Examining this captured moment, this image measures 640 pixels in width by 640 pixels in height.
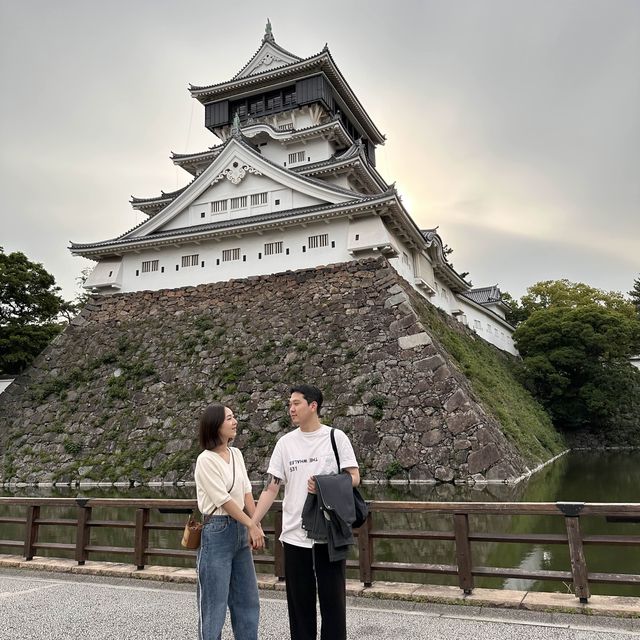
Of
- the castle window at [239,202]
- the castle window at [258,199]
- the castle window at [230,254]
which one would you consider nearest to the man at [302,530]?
the castle window at [230,254]

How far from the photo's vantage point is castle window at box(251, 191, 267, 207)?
697 inches

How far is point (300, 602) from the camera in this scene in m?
2.77

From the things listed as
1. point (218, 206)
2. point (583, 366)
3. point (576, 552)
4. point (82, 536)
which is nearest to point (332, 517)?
point (576, 552)

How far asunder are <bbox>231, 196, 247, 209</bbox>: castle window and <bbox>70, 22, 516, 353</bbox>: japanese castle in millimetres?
41

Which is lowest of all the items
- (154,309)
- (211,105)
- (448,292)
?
(154,309)

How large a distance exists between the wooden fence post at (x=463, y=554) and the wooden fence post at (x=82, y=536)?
3803 mm

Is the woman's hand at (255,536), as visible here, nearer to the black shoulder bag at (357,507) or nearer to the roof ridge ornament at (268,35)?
the black shoulder bag at (357,507)

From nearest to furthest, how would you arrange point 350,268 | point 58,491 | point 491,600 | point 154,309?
point 491,600, point 58,491, point 350,268, point 154,309

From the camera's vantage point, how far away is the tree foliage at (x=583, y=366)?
2161 cm

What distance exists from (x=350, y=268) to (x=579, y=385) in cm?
1269

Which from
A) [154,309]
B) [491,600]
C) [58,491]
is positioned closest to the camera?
[491,600]

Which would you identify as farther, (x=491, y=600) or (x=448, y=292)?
(x=448, y=292)

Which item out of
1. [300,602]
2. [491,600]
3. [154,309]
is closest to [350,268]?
[154,309]

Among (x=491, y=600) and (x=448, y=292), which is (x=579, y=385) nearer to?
(x=448, y=292)
